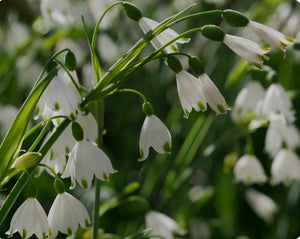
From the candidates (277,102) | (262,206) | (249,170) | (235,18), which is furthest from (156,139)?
(262,206)

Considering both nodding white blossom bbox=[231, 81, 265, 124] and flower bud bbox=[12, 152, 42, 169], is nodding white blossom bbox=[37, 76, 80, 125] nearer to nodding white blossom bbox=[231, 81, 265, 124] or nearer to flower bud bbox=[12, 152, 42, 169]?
flower bud bbox=[12, 152, 42, 169]

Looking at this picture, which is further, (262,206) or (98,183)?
(262,206)

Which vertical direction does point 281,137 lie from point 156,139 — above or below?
below

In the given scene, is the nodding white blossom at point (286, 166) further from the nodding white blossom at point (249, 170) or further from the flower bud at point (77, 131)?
the flower bud at point (77, 131)

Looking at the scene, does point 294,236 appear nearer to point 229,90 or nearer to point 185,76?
point 229,90

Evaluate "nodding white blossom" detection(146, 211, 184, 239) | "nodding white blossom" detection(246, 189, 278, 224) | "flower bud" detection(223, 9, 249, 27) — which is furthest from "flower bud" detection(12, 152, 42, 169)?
"nodding white blossom" detection(246, 189, 278, 224)

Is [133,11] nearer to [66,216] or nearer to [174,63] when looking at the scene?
[174,63]

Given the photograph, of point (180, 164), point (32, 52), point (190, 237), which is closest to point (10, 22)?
point (32, 52)
